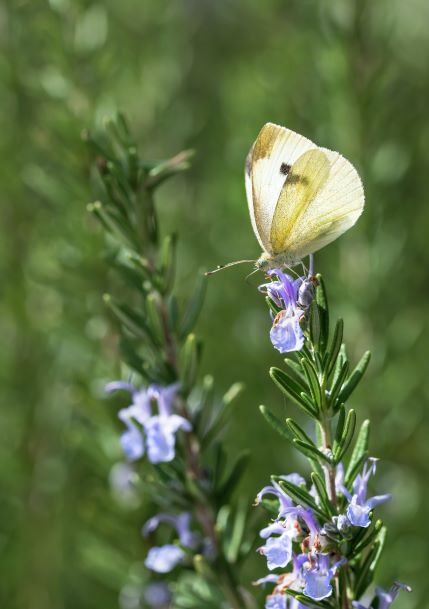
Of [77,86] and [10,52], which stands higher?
[10,52]

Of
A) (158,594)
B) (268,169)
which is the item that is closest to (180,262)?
Answer: (158,594)

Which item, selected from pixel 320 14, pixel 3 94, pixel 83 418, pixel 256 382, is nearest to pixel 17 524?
pixel 83 418

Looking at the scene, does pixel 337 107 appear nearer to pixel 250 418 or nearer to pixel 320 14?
pixel 320 14

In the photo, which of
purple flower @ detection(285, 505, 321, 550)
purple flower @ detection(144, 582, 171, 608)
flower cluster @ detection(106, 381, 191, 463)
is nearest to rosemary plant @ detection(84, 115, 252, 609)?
flower cluster @ detection(106, 381, 191, 463)

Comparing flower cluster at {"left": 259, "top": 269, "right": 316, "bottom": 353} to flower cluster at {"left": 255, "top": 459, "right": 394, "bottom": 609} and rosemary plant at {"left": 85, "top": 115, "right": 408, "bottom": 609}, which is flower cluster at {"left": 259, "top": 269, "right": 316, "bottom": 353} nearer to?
rosemary plant at {"left": 85, "top": 115, "right": 408, "bottom": 609}

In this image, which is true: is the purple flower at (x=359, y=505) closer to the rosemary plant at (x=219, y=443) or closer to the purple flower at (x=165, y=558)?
the rosemary plant at (x=219, y=443)

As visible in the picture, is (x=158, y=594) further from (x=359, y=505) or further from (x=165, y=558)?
(x=359, y=505)

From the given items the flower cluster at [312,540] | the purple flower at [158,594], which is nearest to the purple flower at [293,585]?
the flower cluster at [312,540]
